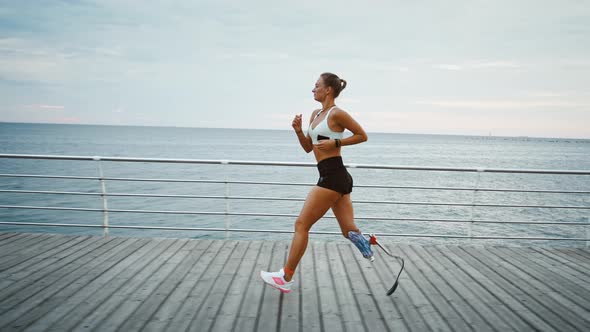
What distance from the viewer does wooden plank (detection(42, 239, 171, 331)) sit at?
2.05 m

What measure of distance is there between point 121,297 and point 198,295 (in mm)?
588

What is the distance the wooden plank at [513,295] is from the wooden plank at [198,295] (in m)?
2.38

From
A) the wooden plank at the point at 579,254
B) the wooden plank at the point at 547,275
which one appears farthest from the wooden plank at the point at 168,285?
the wooden plank at the point at 579,254

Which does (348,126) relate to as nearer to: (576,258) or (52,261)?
(52,261)

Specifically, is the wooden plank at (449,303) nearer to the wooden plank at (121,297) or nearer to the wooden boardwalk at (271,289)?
the wooden boardwalk at (271,289)

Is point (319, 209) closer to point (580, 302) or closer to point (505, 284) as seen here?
point (505, 284)

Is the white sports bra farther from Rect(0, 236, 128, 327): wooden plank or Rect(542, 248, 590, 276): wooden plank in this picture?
Rect(542, 248, 590, 276): wooden plank

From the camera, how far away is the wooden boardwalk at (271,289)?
206 centimetres

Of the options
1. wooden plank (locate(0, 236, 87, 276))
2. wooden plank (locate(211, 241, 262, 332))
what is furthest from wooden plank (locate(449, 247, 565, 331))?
wooden plank (locate(0, 236, 87, 276))

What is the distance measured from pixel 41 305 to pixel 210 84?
9533 centimetres

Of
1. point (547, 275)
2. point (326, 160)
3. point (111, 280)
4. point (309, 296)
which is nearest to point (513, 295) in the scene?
point (547, 275)

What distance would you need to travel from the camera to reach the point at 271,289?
8.48 ft

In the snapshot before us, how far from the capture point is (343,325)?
2.04 meters

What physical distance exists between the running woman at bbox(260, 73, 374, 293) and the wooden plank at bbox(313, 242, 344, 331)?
0.32 meters
